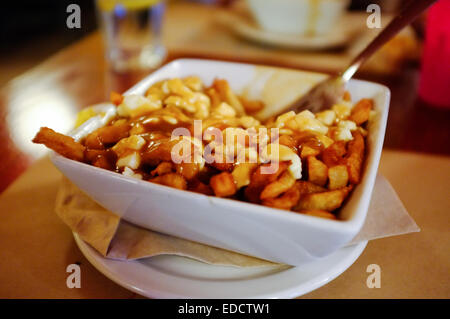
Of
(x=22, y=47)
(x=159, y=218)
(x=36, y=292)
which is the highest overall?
(x=159, y=218)

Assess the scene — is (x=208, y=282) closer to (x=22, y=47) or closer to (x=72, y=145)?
(x=72, y=145)

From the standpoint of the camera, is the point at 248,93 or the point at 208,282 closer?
the point at 208,282

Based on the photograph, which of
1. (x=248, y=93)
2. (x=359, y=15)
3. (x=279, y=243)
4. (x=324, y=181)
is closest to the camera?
(x=279, y=243)

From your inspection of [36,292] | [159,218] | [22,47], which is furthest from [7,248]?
[22,47]

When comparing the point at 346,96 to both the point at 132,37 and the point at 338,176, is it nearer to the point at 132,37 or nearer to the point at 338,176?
the point at 338,176

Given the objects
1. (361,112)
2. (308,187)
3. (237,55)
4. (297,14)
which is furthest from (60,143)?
(297,14)

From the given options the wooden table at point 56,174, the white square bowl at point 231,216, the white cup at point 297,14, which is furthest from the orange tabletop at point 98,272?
the white cup at point 297,14

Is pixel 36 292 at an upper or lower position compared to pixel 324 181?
lower

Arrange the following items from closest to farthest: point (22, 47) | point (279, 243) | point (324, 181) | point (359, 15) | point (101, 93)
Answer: point (279, 243)
point (324, 181)
point (101, 93)
point (359, 15)
point (22, 47)
